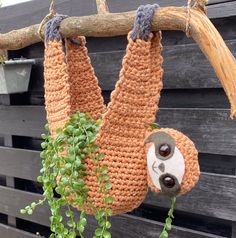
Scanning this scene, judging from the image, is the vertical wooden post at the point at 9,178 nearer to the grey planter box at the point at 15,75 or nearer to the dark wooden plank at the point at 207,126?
the grey planter box at the point at 15,75

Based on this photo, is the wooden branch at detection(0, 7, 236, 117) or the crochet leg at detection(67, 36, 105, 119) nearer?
the wooden branch at detection(0, 7, 236, 117)

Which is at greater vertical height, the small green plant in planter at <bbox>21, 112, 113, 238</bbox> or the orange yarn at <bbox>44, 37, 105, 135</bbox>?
the orange yarn at <bbox>44, 37, 105, 135</bbox>

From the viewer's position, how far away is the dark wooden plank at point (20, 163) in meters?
1.48

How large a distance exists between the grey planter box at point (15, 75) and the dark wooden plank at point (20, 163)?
0.25 metres

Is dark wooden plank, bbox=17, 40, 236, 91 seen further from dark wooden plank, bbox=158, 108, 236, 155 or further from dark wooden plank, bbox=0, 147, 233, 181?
dark wooden plank, bbox=0, 147, 233, 181

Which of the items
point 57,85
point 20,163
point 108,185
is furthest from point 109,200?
point 20,163

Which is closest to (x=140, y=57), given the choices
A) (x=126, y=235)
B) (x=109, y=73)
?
(x=109, y=73)

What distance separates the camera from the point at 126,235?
1.23m

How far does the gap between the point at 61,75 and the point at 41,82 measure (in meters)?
0.73

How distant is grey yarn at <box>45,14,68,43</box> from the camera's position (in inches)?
29.0

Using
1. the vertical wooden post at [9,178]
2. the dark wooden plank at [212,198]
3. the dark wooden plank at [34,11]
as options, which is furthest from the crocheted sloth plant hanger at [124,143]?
the vertical wooden post at [9,178]

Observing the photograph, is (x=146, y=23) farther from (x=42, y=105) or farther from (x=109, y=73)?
(x=42, y=105)

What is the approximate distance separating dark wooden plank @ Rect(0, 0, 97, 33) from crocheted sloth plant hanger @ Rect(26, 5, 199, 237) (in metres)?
0.58

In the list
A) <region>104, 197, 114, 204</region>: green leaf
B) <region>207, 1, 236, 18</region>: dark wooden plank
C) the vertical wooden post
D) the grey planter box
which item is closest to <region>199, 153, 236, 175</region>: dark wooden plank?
<region>207, 1, 236, 18</region>: dark wooden plank
